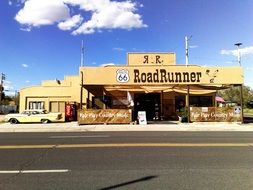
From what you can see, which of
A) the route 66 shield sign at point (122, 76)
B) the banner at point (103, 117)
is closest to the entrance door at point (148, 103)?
the route 66 shield sign at point (122, 76)

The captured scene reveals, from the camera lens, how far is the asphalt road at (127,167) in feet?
25.5

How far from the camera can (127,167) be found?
962cm

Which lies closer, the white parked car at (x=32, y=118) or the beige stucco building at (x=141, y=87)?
the beige stucco building at (x=141, y=87)

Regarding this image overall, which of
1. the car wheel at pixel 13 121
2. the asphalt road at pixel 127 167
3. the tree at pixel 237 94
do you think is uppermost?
the tree at pixel 237 94

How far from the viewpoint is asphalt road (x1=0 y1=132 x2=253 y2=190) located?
779 centimetres

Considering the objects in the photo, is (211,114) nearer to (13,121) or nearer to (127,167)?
(13,121)

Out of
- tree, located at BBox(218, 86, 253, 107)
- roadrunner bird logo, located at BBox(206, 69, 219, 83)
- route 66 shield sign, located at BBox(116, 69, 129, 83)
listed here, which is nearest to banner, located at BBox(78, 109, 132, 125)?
route 66 shield sign, located at BBox(116, 69, 129, 83)

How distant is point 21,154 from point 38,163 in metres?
2.08

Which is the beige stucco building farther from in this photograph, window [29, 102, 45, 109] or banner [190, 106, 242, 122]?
banner [190, 106, 242, 122]

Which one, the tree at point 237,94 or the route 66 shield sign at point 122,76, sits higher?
the tree at point 237,94

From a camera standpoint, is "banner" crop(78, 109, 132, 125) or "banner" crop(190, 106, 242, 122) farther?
"banner" crop(190, 106, 242, 122)

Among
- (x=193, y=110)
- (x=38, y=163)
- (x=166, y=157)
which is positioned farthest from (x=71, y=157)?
(x=193, y=110)

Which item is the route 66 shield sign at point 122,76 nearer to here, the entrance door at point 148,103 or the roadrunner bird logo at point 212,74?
the entrance door at point 148,103

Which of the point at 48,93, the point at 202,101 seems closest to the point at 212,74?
the point at 202,101
